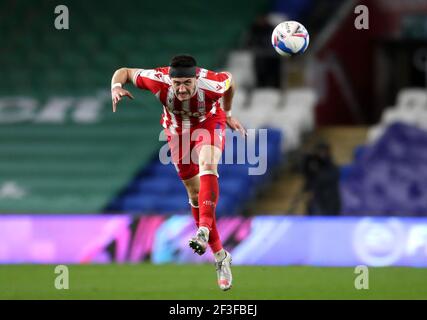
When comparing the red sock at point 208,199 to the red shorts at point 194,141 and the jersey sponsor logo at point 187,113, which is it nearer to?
the red shorts at point 194,141

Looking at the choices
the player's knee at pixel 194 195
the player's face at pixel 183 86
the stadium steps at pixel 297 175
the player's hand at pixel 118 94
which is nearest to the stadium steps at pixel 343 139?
the stadium steps at pixel 297 175

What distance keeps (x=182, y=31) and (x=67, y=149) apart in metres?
3.64

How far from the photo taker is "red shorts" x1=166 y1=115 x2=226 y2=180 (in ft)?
35.0

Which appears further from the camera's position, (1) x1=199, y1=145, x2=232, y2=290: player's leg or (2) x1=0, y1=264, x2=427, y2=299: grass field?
(2) x1=0, y1=264, x2=427, y2=299: grass field

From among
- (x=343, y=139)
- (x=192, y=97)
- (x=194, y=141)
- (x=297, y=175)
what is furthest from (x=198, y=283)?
(x=343, y=139)

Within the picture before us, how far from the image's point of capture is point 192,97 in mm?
10531

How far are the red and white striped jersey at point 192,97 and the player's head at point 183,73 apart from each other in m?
0.28

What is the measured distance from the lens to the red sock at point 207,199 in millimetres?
10117

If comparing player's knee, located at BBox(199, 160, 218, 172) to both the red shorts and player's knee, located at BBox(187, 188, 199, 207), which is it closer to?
the red shorts

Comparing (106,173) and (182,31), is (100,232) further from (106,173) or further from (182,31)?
(182,31)

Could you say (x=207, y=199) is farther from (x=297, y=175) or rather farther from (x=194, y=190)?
(x=297, y=175)

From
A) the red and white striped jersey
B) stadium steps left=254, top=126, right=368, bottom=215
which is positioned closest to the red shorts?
the red and white striped jersey

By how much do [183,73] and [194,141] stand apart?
2.96ft

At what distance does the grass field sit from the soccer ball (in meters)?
2.75
